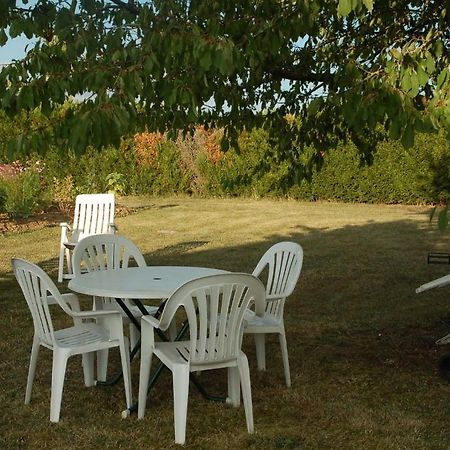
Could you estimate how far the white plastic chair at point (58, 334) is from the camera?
3479 millimetres

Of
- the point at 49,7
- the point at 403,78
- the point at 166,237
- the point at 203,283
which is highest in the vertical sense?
the point at 49,7

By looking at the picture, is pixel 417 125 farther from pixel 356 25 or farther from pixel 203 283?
pixel 356 25

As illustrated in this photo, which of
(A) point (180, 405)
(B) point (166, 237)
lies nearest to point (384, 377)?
(A) point (180, 405)

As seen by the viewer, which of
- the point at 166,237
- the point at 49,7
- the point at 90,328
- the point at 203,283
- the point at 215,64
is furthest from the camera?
the point at 166,237

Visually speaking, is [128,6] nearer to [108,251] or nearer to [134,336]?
[108,251]

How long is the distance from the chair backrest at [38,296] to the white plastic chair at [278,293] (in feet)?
3.73

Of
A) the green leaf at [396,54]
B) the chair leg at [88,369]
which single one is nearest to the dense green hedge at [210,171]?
the chair leg at [88,369]

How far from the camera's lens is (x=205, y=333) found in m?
3.28

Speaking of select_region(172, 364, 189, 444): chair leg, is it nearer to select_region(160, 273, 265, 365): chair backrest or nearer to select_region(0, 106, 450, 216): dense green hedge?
select_region(160, 273, 265, 365): chair backrest

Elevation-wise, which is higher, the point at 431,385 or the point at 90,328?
the point at 90,328

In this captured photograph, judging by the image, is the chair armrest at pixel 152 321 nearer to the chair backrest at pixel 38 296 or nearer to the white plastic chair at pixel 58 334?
the white plastic chair at pixel 58 334

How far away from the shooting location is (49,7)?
11.9 ft

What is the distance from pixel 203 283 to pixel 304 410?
1091mm

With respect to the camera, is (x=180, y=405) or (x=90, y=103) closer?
(x=90, y=103)
